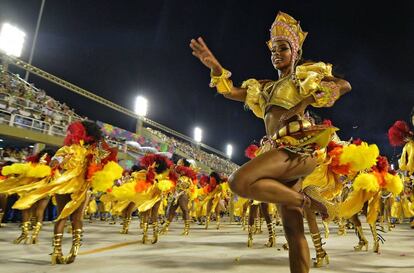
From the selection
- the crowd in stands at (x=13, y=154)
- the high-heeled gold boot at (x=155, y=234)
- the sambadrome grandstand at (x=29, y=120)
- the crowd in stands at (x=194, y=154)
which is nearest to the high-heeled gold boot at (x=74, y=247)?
the high-heeled gold boot at (x=155, y=234)

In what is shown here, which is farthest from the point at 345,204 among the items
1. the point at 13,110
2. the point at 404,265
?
the point at 13,110

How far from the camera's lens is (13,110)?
15.7 meters

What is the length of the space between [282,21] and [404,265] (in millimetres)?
3775

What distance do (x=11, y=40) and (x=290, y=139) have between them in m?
24.0

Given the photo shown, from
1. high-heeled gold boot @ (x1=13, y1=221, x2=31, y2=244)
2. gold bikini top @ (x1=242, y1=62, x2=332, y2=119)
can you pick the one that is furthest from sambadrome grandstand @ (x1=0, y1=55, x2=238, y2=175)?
gold bikini top @ (x1=242, y1=62, x2=332, y2=119)

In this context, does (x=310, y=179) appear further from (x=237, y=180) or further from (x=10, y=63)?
(x=10, y=63)

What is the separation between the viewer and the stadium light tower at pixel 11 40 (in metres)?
21.0

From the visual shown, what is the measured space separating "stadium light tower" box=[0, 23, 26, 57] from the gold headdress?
22.7 meters

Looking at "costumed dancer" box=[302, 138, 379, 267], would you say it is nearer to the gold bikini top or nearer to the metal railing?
the gold bikini top

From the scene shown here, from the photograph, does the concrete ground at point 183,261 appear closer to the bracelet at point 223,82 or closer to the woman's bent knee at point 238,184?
the woman's bent knee at point 238,184

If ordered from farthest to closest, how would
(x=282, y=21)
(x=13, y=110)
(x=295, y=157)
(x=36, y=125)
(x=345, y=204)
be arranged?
(x=36, y=125)
(x=13, y=110)
(x=345, y=204)
(x=282, y=21)
(x=295, y=157)

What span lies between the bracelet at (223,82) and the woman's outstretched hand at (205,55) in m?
0.04

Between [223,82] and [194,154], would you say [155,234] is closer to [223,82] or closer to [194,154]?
[223,82]

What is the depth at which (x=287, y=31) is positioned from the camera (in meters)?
3.00
